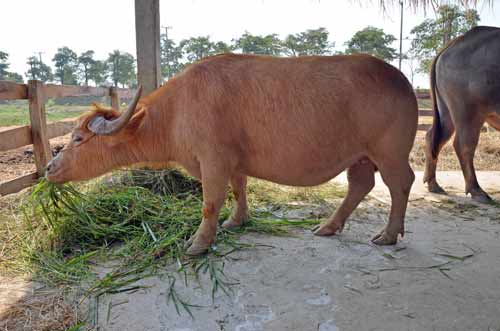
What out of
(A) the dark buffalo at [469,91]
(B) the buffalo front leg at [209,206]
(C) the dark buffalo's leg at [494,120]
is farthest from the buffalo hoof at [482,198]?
(B) the buffalo front leg at [209,206]

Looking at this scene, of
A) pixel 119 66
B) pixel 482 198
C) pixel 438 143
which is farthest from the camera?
pixel 119 66

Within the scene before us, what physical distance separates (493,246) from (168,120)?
9.64ft

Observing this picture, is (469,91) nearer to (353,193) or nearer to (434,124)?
(434,124)

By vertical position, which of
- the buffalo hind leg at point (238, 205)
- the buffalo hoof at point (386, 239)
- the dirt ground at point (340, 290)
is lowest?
the dirt ground at point (340, 290)

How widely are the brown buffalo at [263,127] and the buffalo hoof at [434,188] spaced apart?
7.29ft

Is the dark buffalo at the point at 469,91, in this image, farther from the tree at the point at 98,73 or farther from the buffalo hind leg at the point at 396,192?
the tree at the point at 98,73

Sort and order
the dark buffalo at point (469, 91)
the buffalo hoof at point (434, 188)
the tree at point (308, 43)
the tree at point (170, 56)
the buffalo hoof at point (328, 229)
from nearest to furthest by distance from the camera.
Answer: the buffalo hoof at point (328, 229) → the dark buffalo at point (469, 91) → the buffalo hoof at point (434, 188) → the tree at point (170, 56) → the tree at point (308, 43)

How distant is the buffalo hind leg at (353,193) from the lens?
3672 millimetres

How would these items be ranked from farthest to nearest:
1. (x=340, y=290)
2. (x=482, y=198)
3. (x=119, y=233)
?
(x=482, y=198)
(x=119, y=233)
(x=340, y=290)

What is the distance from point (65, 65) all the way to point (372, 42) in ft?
79.5

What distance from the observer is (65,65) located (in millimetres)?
33219

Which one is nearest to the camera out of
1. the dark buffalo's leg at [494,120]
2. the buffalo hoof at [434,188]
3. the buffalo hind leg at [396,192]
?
the buffalo hind leg at [396,192]

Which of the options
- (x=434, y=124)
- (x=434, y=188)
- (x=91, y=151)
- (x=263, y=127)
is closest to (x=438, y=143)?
(x=434, y=124)

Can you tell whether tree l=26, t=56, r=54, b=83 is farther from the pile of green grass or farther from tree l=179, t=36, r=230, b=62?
the pile of green grass
